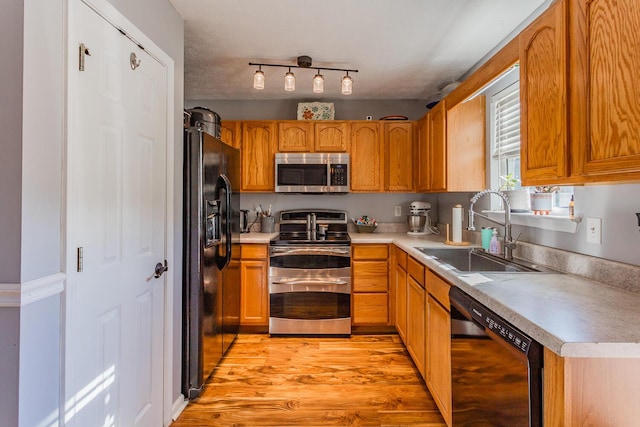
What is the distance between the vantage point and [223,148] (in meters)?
2.34

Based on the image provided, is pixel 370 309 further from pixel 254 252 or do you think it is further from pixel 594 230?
pixel 594 230

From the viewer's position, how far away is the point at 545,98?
1.27 metres

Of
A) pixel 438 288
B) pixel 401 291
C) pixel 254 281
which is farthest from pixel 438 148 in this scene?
pixel 254 281

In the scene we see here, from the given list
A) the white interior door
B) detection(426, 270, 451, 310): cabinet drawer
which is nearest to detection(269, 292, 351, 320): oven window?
detection(426, 270, 451, 310): cabinet drawer

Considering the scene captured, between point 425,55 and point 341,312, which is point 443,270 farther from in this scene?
point 425,55

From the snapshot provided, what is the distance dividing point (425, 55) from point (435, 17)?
1.74ft

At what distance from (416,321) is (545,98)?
1596 millimetres

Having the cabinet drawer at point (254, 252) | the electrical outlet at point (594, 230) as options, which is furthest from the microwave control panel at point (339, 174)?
the electrical outlet at point (594, 230)

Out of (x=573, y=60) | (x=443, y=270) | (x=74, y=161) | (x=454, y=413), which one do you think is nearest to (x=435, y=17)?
(x=573, y=60)

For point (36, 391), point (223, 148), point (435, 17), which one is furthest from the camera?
point (223, 148)

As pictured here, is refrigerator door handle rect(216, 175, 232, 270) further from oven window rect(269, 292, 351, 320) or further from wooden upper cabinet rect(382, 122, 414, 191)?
wooden upper cabinet rect(382, 122, 414, 191)

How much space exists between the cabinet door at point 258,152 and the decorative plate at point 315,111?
1.17 feet

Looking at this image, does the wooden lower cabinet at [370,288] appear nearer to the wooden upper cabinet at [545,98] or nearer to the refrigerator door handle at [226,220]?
the refrigerator door handle at [226,220]

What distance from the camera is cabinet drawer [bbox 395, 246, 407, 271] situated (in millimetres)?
2552
